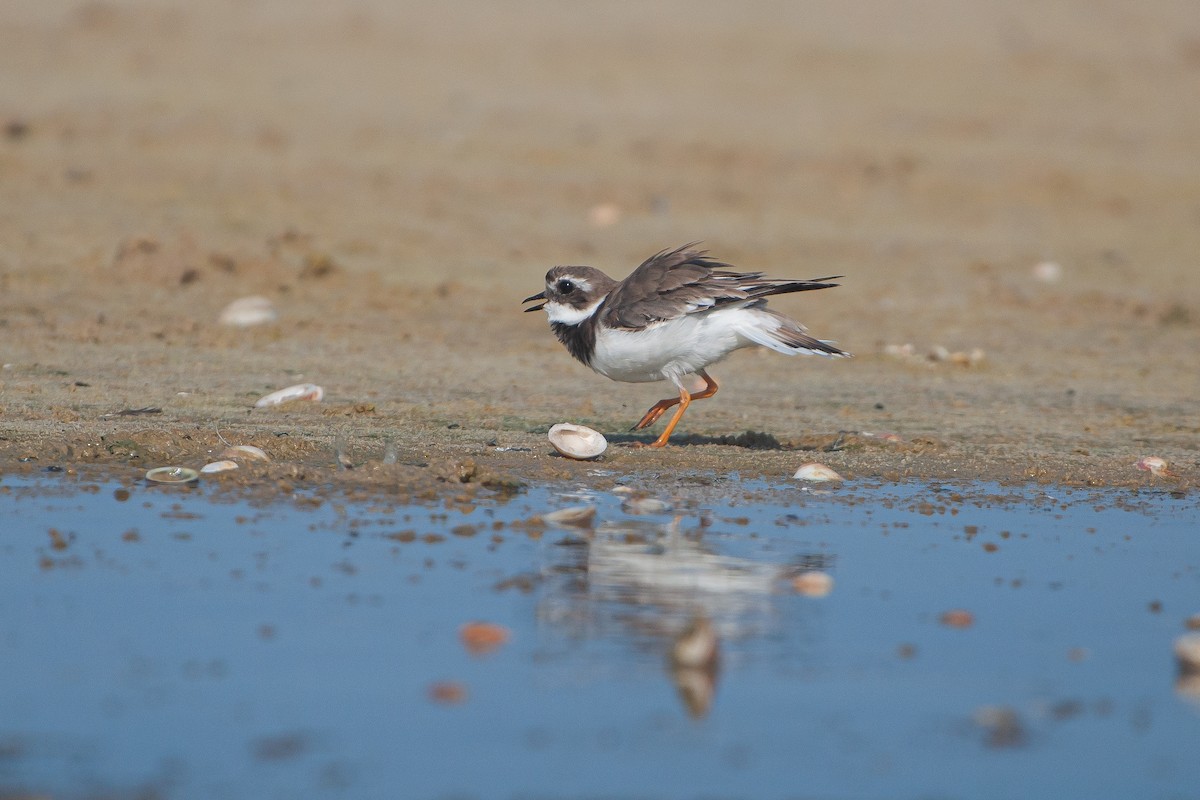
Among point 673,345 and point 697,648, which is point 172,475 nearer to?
point 673,345

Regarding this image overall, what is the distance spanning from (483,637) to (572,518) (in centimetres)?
137

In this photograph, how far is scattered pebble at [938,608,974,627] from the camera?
425 centimetres

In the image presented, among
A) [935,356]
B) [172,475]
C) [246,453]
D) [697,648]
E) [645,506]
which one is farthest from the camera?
[935,356]

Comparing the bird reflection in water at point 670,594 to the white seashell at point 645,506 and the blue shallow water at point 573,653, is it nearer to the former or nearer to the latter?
the blue shallow water at point 573,653

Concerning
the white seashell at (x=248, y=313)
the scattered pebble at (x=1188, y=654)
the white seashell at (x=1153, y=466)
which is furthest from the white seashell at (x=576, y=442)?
the white seashell at (x=248, y=313)

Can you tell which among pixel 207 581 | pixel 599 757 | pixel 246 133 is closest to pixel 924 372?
pixel 207 581

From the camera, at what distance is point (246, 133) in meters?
15.1

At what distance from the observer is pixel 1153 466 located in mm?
6762

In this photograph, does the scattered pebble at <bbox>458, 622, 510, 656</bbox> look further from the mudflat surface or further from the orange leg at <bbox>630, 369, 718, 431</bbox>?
the orange leg at <bbox>630, 369, 718, 431</bbox>

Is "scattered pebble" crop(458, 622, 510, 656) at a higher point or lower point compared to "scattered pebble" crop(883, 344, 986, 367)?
higher

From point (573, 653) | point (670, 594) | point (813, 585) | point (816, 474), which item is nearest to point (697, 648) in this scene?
point (573, 653)

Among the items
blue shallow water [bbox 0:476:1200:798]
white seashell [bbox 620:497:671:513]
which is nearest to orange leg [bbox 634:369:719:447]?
white seashell [bbox 620:497:671:513]

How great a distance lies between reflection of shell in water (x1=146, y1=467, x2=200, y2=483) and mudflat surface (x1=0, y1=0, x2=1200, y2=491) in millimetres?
321

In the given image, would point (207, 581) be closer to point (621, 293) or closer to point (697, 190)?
point (621, 293)
